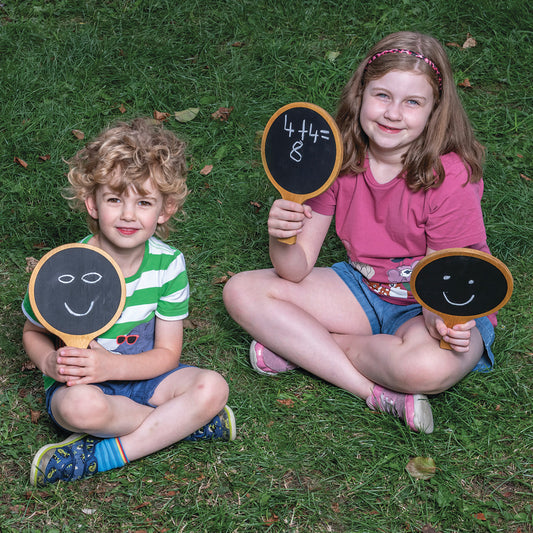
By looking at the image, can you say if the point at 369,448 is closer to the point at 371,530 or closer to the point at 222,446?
the point at 371,530

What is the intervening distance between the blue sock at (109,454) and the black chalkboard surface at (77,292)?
0.38 m

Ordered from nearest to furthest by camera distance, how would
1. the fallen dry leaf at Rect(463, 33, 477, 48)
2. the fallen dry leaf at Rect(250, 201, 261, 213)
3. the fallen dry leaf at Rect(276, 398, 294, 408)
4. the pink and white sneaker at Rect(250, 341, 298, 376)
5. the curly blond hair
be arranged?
1. the curly blond hair
2. the fallen dry leaf at Rect(276, 398, 294, 408)
3. the pink and white sneaker at Rect(250, 341, 298, 376)
4. the fallen dry leaf at Rect(250, 201, 261, 213)
5. the fallen dry leaf at Rect(463, 33, 477, 48)

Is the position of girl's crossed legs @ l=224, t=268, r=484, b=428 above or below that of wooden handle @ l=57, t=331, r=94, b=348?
below

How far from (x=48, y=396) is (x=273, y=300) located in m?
1.00

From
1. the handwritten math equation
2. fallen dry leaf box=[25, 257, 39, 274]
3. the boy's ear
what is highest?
the handwritten math equation

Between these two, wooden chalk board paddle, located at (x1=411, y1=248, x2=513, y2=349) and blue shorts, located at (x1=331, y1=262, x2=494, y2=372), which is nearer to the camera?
wooden chalk board paddle, located at (x1=411, y1=248, x2=513, y2=349)

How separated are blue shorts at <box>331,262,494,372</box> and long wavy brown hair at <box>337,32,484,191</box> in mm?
511

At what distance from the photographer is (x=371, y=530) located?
2490 millimetres

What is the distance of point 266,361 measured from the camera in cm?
317

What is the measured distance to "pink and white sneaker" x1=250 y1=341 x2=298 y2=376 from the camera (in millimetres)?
3170

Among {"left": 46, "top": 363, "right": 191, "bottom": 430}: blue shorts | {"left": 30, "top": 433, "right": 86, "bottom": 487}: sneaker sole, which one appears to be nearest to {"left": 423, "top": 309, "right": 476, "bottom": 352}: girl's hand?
{"left": 46, "top": 363, "right": 191, "bottom": 430}: blue shorts

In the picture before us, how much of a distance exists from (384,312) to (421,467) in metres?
0.74

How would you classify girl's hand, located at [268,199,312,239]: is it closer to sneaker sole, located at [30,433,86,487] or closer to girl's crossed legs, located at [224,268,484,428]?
girl's crossed legs, located at [224,268,484,428]

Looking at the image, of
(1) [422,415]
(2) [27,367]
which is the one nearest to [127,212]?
(2) [27,367]
